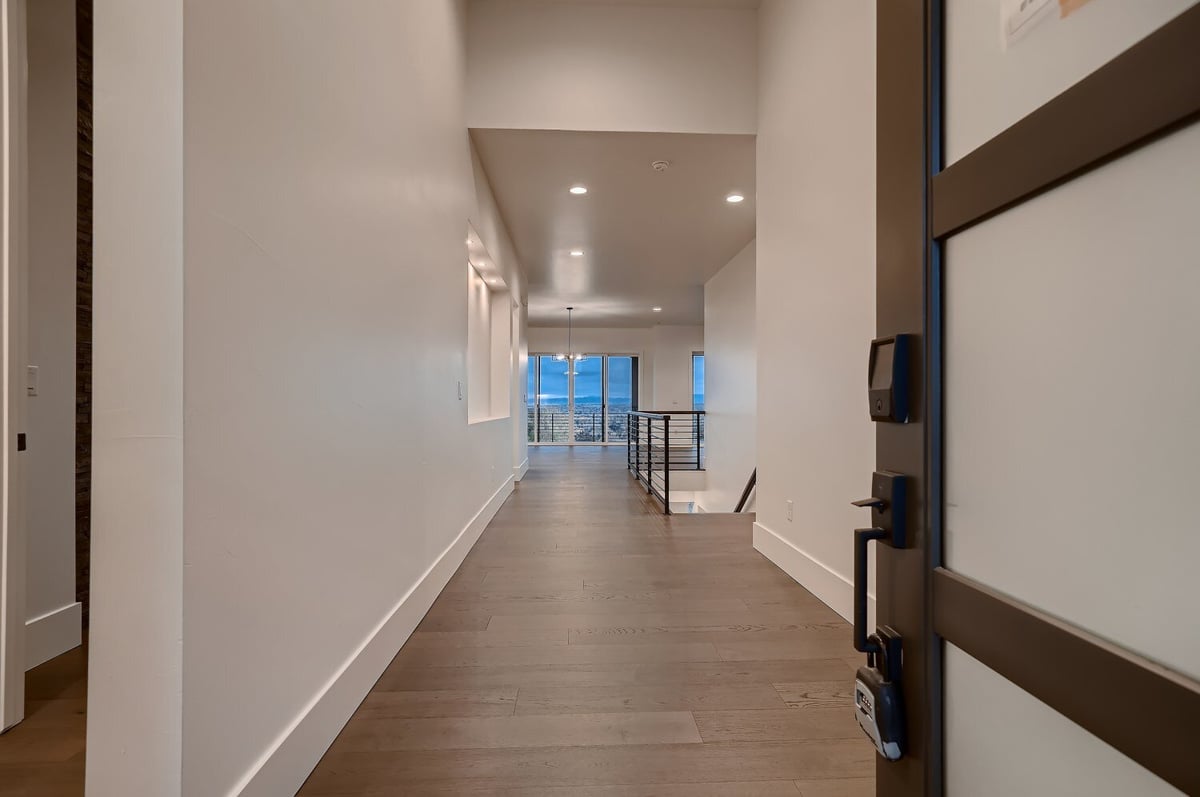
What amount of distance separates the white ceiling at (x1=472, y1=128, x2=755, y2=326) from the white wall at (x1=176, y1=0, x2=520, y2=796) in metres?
1.38

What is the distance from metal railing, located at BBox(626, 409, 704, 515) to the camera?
4.95 m

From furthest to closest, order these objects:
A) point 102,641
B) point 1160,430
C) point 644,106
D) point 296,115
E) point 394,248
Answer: point 644,106, point 394,248, point 296,115, point 102,641, point 1160,430

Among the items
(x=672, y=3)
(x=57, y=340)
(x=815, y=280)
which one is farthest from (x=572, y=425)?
(x=57, y=340)

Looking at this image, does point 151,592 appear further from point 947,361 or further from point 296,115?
point 947,361

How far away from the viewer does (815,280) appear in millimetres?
2621

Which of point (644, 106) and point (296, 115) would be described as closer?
point (296, 115)

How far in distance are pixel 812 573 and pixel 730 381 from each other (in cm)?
430

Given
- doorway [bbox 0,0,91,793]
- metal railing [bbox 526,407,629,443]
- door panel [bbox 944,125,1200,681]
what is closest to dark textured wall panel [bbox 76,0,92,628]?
doorway [bbox 0,0,91,793]

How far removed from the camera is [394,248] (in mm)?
2051

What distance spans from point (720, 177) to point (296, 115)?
3331mm

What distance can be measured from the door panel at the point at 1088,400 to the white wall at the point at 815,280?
62.8 inches

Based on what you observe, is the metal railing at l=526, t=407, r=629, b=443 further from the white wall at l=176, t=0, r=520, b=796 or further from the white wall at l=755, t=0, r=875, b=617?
the white wall at l=176, t=0, r=520, b=796

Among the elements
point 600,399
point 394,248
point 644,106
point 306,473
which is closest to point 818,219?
point 644,106

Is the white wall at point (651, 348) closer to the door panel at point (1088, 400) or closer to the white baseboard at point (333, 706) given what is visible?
the white baseboard at point (333, 706)
